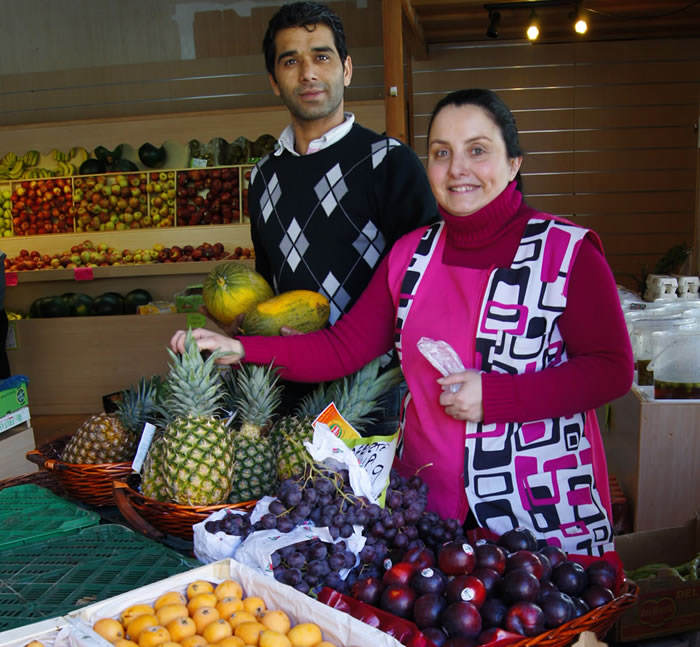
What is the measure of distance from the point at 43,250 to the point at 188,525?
5.83m

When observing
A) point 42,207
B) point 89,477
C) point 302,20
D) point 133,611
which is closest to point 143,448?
point 89,477

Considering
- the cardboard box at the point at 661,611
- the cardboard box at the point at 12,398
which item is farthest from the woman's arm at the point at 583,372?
the cardboard box at the point at 12,398

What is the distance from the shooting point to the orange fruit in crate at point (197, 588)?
115 cm

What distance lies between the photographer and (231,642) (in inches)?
39.3

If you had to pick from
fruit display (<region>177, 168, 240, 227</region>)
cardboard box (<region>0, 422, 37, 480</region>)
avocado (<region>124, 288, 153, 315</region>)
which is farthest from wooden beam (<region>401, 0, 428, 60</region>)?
cardboard box (<region>0, 422, 37, 480</region>)

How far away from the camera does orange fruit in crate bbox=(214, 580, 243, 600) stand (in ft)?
3.72

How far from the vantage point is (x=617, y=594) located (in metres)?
1.19

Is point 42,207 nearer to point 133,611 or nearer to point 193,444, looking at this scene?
point 193,444

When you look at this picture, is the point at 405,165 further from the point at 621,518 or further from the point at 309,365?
the point at 621,518

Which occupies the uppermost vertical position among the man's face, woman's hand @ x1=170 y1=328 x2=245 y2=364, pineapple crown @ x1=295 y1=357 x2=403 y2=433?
the man's face

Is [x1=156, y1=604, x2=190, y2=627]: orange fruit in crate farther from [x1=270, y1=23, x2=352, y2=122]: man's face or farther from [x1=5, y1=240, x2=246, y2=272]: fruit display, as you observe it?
[x1=5, y1=240, x2=246, y2=272]: fruit display

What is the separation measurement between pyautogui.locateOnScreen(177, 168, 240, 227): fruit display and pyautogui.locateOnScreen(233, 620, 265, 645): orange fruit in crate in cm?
546

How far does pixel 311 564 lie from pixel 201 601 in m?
0.20

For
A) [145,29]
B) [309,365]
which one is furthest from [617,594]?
[145,29]
